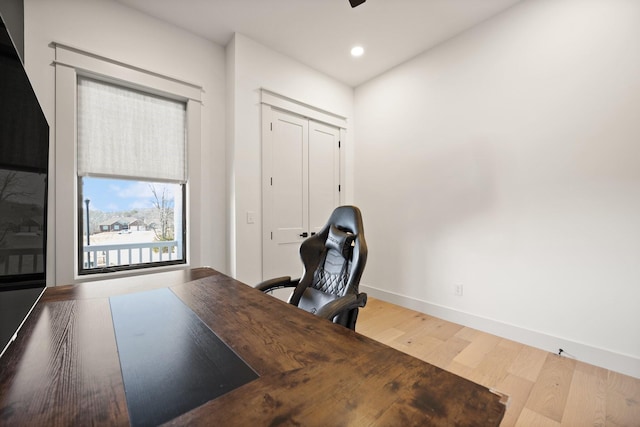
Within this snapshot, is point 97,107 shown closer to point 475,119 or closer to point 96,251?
point 96,251

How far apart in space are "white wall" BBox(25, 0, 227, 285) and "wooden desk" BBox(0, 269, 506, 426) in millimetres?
1727

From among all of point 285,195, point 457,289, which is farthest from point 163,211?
point 457,289

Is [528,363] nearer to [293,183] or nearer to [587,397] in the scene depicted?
[587,397]

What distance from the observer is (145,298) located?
1.29 meters

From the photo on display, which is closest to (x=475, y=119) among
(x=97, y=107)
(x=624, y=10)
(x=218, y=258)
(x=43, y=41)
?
(x=624, y=10)

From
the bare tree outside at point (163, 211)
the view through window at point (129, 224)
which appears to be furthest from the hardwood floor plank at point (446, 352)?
the bare tree outside at point (163, 211)

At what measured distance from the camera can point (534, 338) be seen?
7.44 feet

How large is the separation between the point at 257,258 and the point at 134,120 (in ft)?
5.74

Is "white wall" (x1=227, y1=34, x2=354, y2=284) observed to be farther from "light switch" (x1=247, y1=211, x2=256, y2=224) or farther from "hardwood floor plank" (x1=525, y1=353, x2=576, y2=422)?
"hardwood floor plank" (x1=525, y1=353, x2=576, y2=422)

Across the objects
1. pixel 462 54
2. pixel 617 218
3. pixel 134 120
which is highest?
pixel 462 54

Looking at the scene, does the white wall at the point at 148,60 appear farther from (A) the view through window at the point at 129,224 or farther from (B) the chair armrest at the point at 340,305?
(B) the chair armrest at the point at 340,305

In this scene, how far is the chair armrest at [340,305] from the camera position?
121 centimetres

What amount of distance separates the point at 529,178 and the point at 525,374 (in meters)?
1.57

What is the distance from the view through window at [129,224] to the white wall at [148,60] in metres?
0.17
